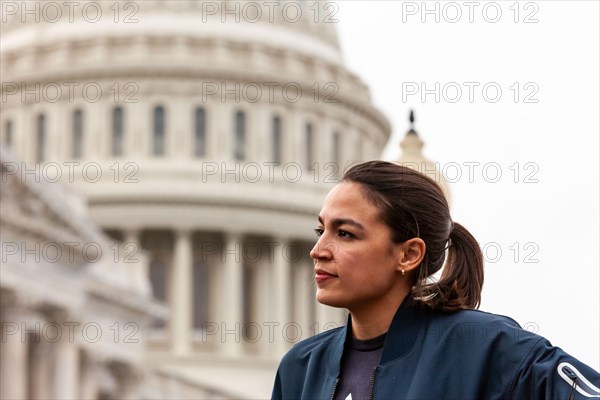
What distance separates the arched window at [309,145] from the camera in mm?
97562

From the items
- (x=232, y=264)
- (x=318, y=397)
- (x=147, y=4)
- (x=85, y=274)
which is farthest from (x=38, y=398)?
(x=318, y=397)

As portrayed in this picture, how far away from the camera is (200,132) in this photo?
95.6 m

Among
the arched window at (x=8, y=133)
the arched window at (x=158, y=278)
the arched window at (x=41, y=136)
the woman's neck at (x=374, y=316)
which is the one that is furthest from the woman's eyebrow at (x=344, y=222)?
the arched window at (x=8, y=133)

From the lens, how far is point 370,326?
576 centimetres

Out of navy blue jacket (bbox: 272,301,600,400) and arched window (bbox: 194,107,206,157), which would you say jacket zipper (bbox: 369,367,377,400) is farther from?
arched window (bbox: 194,107,206,157)

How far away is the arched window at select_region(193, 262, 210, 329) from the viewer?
95.0 m

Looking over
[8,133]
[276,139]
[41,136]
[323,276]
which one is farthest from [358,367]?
[276,139]

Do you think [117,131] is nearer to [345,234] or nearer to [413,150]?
[413,150]

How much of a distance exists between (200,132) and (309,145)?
604 cm

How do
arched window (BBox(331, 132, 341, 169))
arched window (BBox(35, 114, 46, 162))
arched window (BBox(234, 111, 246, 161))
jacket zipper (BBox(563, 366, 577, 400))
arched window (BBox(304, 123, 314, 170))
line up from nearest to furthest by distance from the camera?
jacket zipper (BBox(563, 366, 577, 400))
arched window (BBox(35, 114, 46, 162))
arched window (BBox(234, 111, 246, 161))
arched window (BBox(304, 123, 314, 170))
arched window (BBox(331, 132, 341, 169))

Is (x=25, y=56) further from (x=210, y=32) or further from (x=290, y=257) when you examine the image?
(x=290, y=257)

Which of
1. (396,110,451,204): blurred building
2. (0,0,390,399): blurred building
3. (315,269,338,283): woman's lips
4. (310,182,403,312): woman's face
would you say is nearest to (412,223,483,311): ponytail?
(310,182,403,312): woman's face

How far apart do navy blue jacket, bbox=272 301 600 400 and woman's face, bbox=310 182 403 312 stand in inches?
4.1

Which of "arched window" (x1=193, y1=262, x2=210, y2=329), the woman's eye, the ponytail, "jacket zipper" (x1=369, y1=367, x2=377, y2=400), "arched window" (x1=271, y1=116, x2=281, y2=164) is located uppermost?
"arched window" (x1=271, y1=116, x2=281, y2=164)
